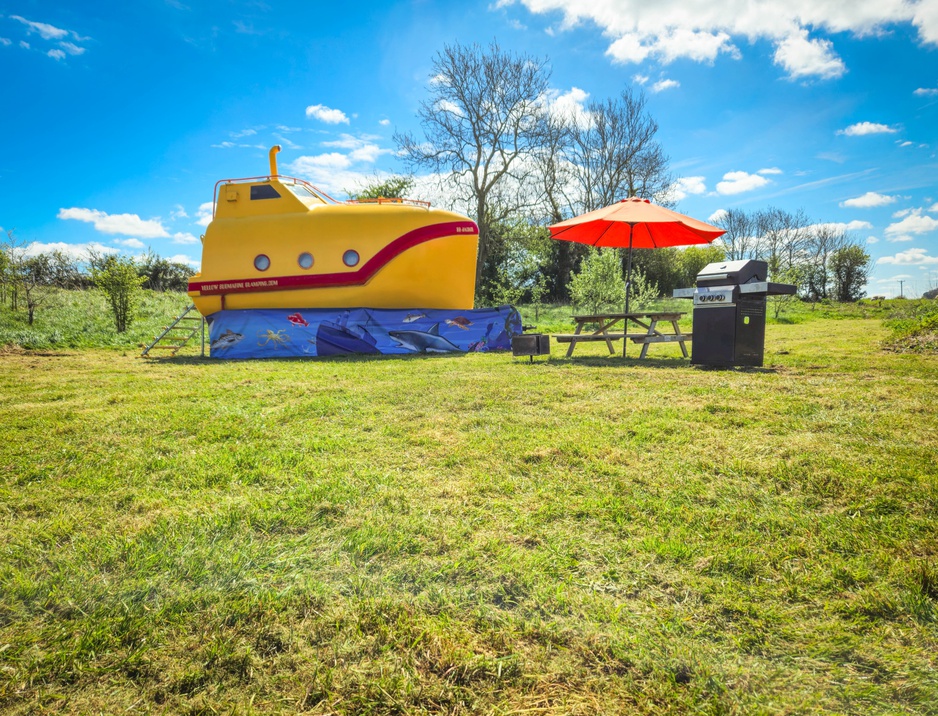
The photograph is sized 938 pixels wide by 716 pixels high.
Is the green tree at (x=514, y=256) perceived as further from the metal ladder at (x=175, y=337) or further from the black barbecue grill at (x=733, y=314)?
the black barbecue grill at (x=733, y=314)

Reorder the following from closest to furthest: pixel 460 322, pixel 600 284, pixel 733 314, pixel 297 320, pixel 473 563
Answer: pixel 473 563 → pixel 733 314 → pixel 297 320 → pixel 460 322 → pixel 600 284

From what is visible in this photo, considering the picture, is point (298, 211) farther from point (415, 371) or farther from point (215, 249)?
point (415, 371)

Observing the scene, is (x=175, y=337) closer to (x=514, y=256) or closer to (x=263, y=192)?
(x=263, y=192)

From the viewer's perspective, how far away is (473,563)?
2.10 m

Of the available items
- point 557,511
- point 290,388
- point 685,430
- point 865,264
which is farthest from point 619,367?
point 865,264

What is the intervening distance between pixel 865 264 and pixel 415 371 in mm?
49137

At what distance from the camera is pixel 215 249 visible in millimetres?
11180

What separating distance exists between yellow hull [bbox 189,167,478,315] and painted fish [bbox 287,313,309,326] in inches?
14.6

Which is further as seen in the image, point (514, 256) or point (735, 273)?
point (514, 256)

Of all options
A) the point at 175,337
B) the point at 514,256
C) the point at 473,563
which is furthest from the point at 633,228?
the point at 514,256

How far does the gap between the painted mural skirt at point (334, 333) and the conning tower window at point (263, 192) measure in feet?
8.12

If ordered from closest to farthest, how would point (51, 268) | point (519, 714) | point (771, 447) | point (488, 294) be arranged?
point (519, 714)
point (771, 447)
point (51, 268)
point (488, 294)

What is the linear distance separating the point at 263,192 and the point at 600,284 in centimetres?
1258

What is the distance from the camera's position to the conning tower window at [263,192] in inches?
438
